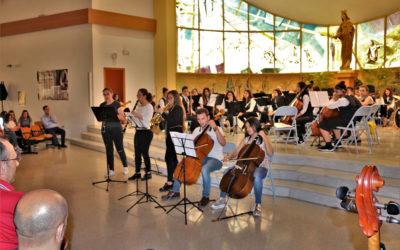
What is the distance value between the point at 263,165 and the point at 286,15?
1434cm

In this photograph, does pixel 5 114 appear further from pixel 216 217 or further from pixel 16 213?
pixel 16 213

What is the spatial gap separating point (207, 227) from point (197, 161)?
1043mm

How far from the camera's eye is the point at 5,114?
35.7 ft

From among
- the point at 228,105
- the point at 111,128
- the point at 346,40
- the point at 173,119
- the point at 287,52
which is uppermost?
the point at 346,40

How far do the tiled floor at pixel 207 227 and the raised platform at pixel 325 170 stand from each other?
0.20 m

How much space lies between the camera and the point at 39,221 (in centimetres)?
147

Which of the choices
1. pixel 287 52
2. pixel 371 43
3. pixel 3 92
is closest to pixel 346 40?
pixel 371 43

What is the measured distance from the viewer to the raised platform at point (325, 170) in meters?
5.40

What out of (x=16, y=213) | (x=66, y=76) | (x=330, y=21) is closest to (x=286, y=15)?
(x=330, y=21)

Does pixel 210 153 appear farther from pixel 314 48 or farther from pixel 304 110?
pixel 314 48

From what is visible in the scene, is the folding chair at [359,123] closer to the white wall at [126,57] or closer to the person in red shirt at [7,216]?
the person in red shirt at [7,216]

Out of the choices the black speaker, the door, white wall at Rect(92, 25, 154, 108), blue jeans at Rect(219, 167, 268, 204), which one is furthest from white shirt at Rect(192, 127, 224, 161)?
the black speaker

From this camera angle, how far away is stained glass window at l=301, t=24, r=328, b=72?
17.9 meters

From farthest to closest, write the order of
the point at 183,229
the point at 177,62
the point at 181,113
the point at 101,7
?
1. the point at 177,62
2. the point at 101,7
3. the point at 181,113
4. the point at 183,229
